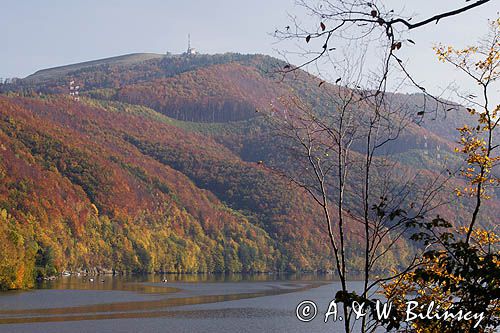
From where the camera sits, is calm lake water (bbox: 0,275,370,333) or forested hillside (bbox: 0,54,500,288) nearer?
calm lake water (bbox: 0,275,370,333)

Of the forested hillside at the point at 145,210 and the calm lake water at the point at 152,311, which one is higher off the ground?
the forested hillside at the point at 145,210

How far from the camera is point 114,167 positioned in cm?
14538

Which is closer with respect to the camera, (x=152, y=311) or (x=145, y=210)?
(x=152, y=311)

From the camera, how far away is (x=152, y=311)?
51156mm

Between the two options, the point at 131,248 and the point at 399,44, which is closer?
the point at 399,44

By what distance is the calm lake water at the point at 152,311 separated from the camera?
4109 centimetres

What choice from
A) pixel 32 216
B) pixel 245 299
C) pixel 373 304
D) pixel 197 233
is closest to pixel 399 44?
pixel 373 304

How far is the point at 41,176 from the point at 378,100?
11801 cm

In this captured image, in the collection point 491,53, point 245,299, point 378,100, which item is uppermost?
point 491,53

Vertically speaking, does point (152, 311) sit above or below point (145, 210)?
below

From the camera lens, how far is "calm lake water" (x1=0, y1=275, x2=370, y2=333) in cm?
4109

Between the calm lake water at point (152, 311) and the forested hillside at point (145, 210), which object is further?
the forested hillside at point (145, 210)

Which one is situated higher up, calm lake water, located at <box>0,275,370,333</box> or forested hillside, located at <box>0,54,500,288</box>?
forested hillside, located at <box>0,54,500,288</box>

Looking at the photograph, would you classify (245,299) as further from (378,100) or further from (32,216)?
(378,100)
